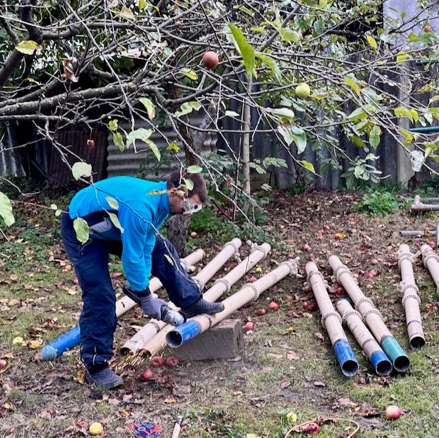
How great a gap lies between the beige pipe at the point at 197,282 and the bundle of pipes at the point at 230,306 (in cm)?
30

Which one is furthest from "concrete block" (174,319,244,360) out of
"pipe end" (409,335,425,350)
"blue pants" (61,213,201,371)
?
"pipe end" (409,335,425,350)

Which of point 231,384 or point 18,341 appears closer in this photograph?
point 231,384

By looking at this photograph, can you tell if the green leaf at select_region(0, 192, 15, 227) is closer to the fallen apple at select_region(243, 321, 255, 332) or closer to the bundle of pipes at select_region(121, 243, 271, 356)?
the bundle of pipes at select_region(121, 243, 271, 356)

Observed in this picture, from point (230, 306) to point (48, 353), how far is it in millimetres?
1488

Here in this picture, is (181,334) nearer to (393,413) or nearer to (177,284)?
(177,284)

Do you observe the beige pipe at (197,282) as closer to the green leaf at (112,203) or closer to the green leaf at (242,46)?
the green leaf at (112,203)

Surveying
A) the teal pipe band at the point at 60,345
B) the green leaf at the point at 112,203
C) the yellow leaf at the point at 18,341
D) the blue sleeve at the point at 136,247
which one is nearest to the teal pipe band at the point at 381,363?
the blue sleeve at the point at 136,247

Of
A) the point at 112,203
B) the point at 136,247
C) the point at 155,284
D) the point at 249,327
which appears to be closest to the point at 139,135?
the point at 112,203

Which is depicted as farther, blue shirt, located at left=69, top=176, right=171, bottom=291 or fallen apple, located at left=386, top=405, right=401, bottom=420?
blue shirt, located at left=69, top=176, right=171, bottom=291

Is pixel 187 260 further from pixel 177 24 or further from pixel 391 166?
pixel 391 166

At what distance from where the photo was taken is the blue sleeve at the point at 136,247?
12.0 feet

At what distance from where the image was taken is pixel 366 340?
13.9ft

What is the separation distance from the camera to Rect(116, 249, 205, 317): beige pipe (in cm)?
530

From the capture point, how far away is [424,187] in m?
9.60
